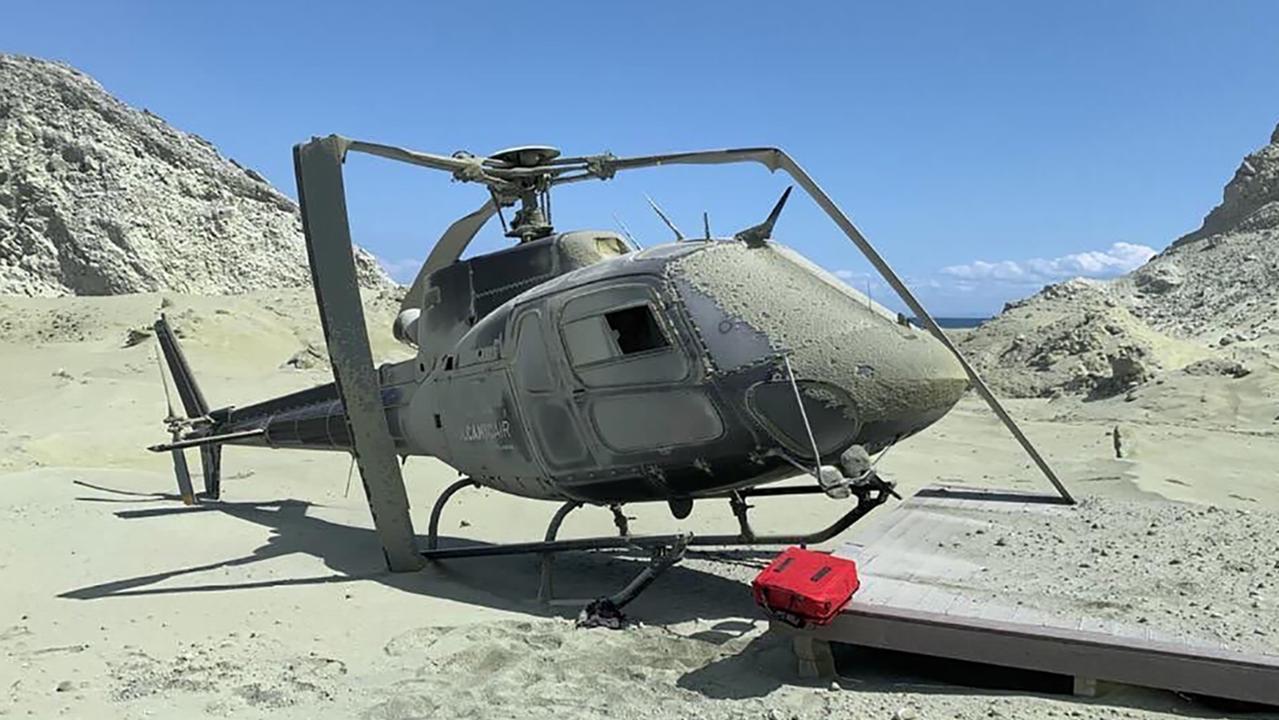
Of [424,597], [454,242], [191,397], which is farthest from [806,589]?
[191,397]

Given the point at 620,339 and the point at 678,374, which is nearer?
the point at 678,374

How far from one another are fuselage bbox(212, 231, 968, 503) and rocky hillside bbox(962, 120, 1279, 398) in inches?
543

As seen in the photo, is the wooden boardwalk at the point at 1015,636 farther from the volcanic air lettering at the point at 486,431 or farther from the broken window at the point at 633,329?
the volcanic air lettering at the point at 486,431

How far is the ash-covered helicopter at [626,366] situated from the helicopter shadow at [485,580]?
0.30 m

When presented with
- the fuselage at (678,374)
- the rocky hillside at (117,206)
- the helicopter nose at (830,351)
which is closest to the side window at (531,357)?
the fuselage at (678,374)

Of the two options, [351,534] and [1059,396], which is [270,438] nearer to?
[351,534]

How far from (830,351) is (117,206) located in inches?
1428

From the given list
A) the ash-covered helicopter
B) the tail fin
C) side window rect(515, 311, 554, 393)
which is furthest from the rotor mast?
the tail fin

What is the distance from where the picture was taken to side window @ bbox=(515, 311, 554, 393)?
6.36 meters

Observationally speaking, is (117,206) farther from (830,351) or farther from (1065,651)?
(1065,651)

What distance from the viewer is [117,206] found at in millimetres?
34562

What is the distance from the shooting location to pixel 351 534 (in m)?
8.87

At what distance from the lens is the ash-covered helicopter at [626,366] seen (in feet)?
17.9

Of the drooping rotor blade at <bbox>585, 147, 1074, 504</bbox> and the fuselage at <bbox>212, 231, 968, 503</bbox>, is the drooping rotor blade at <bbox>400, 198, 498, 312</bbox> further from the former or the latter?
the drooping rotor blade at <bbox>585, 147, 1074, 504</bbox>
